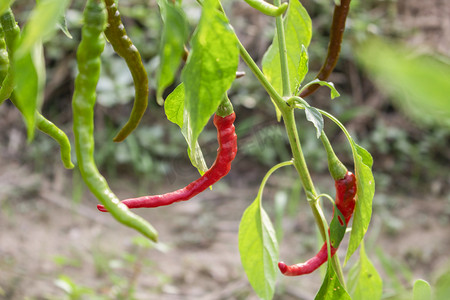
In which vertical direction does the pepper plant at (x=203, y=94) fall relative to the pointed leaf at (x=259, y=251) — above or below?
above

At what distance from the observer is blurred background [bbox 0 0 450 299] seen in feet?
7.96

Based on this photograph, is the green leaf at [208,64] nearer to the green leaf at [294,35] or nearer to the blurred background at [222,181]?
the green leaf at [294,35]

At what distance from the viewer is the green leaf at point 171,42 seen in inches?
15.6

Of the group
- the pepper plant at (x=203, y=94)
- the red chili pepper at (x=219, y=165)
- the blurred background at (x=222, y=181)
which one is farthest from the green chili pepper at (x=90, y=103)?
the blurred background at (x=222, y=181)

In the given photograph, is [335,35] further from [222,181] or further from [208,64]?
[222,181]

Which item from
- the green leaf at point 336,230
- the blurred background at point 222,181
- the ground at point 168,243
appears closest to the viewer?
→ the green leaf at point 336,230

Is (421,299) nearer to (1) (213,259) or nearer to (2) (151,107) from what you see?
(1) (213,259)

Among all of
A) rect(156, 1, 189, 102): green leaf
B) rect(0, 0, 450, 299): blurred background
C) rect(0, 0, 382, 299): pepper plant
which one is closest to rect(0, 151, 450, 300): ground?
rect(0, 0, 450, 299): blurred background

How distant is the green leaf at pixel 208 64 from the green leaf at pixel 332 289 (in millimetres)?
334

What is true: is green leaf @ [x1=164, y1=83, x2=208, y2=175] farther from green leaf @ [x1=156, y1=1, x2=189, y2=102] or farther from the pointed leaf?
green leaf @ [x1=156, y1=1, x2=189, y2=102]

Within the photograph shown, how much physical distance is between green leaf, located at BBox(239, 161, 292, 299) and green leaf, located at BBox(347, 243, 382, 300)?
0.17 metres

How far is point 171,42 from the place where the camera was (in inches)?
15.6

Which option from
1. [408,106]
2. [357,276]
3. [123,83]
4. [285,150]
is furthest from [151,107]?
[408,106]

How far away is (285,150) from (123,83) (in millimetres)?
1140
